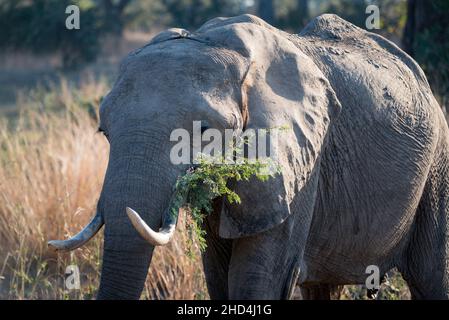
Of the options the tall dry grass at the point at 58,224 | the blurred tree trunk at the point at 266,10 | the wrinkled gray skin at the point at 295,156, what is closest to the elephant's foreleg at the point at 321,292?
the wrinkled gray skin at the point at 295,156

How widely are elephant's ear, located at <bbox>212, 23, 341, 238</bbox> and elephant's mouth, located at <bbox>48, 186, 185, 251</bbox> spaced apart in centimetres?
34

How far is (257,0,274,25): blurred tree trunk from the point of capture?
79.2 ft

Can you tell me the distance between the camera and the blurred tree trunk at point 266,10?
79.2 feet

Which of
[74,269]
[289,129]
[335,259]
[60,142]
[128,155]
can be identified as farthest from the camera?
[60,142]

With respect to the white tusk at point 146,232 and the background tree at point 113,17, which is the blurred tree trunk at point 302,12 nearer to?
the background tree at point 113,17

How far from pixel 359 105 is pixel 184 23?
21.3 metres

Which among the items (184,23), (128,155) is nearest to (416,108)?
(128,155)

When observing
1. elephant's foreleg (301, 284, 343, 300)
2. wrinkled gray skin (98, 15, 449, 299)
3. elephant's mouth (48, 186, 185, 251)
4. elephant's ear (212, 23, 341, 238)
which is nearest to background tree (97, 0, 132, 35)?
elephant's foreleg (301, 284, 343, 300)

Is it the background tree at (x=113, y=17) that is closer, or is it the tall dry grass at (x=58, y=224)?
the tall dry grass at (x=58, y=224)

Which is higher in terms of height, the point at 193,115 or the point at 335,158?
the point at 193,115

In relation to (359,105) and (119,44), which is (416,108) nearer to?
(359,105)

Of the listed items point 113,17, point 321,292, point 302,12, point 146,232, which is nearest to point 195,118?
point 146,232

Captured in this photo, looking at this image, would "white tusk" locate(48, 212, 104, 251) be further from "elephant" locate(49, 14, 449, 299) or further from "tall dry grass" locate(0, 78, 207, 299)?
"tall dry grass" locate(0, 78, 207, 299)

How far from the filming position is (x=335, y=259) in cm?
453
